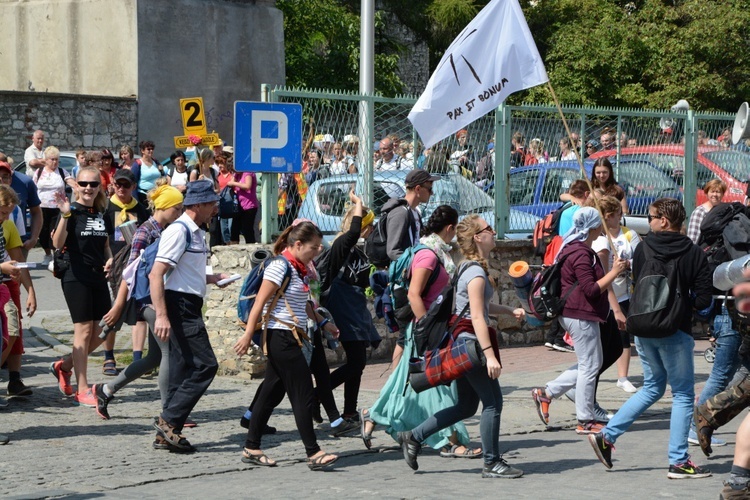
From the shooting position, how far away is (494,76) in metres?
10.3

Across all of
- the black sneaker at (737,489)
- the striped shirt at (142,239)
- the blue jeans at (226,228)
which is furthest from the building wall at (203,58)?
the black sneaker at (737,489)

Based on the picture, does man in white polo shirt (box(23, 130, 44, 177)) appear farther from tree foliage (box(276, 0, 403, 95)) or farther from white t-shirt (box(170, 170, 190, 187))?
tree foliage (box(276, 0, 403, 95))

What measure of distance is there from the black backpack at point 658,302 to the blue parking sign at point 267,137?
14.5 ft

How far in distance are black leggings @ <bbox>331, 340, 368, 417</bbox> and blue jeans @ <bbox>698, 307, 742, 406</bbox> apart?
2497mm

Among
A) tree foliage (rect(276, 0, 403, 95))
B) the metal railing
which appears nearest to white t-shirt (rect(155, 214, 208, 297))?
the metal railing

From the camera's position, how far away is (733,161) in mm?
16078

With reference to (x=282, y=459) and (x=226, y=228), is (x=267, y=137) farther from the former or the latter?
(x=226, y=228)

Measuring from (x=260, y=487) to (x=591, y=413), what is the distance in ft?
9.34

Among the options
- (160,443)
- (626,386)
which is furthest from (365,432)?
(626,386)

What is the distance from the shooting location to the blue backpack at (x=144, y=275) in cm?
851

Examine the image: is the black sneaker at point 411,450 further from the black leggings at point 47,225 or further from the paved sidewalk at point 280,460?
the black leggings at point 47,225

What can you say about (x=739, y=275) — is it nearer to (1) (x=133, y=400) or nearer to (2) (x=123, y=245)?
(1) (x=133, y=400)

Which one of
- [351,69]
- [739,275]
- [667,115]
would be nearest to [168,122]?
[351,69]

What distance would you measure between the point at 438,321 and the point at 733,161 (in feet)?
31.1
